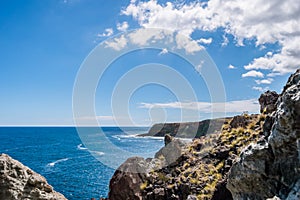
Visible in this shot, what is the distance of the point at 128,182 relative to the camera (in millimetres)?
21125

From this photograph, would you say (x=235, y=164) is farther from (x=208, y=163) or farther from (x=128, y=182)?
(x=128, y=182)

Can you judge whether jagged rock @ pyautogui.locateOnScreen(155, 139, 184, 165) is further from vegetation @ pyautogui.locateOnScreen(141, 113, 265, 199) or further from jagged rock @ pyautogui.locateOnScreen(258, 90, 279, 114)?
jagged rock @ pyautogui.locateOnScreen(258, 90, 279, 114)

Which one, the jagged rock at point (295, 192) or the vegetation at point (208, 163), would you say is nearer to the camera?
the jagged rock at point (295, 192)

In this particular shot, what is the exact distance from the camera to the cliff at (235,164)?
385 inches

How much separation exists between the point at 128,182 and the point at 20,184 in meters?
13.9

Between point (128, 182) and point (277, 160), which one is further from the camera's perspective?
point (128, 182)

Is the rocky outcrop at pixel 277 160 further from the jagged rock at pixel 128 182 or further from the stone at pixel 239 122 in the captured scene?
the stone at pixel 239 122

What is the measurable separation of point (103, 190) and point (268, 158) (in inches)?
1695

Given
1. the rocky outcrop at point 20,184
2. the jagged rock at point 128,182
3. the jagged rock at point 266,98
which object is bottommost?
the jagged rock at point 128,182

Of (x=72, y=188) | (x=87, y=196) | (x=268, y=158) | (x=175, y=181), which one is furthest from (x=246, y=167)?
(x=72, y=188)

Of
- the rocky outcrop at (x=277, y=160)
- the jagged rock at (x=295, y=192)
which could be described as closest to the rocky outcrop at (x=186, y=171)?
the rocky outcrop at (x=277, y=160)

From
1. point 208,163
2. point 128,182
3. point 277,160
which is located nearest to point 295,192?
point 277,160

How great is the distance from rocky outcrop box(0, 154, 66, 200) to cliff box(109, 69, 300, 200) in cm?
782

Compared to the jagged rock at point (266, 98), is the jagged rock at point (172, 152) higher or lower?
lower
